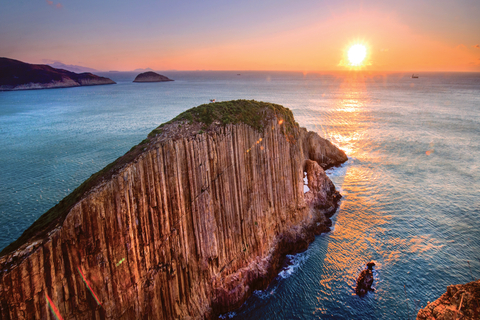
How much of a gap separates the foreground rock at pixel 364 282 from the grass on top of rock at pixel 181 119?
48.8 ft

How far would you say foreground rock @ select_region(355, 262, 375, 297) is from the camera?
20.9m

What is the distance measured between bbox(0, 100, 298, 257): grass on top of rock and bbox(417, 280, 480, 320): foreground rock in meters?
16.7

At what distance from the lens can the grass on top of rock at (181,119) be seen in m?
14.4

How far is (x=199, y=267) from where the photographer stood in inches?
739

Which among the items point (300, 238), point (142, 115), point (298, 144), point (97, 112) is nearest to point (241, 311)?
point (300, 238)

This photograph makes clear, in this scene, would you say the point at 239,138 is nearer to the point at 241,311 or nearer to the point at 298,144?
the point at 298,144

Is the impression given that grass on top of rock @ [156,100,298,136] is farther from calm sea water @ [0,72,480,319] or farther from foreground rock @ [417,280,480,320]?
foreground rock @ [417,280,480,320]

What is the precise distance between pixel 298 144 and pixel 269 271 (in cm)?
1349

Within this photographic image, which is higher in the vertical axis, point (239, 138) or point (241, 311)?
point (239, 138)

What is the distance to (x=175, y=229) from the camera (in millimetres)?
17750

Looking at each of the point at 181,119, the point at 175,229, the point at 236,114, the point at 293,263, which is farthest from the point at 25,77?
the point at 293,263

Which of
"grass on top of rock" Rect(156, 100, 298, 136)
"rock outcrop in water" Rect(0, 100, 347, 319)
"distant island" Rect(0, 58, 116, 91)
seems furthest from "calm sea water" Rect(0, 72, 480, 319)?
"distant island" Rect(0, 58, 116, 91)

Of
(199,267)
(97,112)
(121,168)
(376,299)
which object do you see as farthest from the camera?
(97,112)

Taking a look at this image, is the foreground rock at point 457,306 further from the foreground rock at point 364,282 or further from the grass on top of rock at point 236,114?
the grass on top of rock at point 236,114
